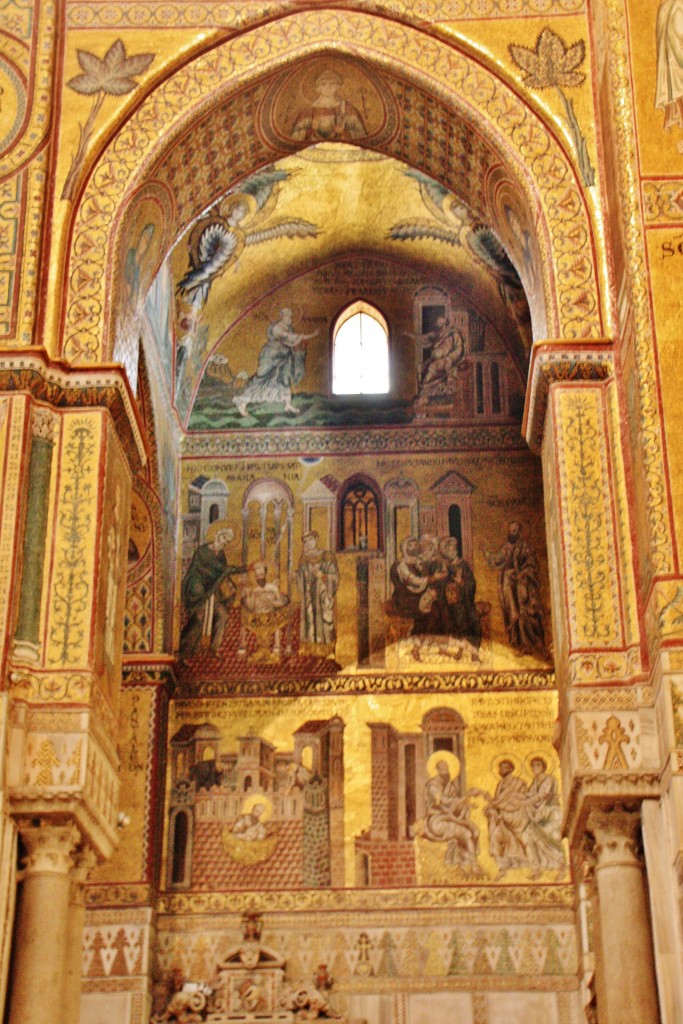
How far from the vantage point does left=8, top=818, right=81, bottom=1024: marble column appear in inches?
432

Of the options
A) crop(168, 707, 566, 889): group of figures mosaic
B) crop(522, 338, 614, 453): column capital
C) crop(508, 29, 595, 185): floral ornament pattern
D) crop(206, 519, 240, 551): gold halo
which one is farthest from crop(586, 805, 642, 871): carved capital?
crop(206, 519, 240, 551): gold halo

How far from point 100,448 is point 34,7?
13.3 ft

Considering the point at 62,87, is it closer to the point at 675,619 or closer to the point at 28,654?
the point at 28,654

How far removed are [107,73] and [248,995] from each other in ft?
27.8

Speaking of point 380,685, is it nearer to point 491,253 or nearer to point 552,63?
point 491,253

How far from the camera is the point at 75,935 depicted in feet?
39.1

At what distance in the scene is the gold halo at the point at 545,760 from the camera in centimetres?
1681

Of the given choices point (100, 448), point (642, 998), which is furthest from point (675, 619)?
point (100, 448)

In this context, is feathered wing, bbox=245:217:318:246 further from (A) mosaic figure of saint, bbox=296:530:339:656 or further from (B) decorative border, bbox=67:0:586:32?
(B) decorative border, bbox=67:0:586:32

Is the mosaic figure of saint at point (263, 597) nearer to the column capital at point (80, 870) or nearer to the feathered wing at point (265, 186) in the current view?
the feathered wing at point (265, 186)

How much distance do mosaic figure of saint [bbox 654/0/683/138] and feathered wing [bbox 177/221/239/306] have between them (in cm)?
628

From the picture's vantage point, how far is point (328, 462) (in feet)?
60.3

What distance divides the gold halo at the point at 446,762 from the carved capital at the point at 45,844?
6064mm

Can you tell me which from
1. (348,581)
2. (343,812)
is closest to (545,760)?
(343,812)
